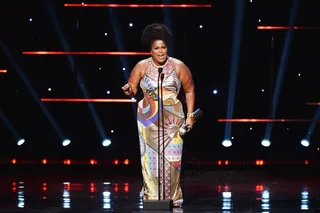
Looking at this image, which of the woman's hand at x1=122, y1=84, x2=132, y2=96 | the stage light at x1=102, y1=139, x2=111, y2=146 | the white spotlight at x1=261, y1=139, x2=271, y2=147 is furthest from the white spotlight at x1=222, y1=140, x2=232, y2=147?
the woman's hand at x1=122, y1=84, x2=132, y2=96

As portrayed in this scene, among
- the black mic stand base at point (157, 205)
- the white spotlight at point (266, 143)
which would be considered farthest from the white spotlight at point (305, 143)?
the black mic stand base at point (157, 205)

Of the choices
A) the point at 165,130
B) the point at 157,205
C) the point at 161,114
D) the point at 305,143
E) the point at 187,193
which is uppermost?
the point at 305,143

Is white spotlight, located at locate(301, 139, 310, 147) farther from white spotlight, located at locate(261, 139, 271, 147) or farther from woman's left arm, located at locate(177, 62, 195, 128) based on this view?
woman's left arm, located at locate(177, 62, 195, 128)

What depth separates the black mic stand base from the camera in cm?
523

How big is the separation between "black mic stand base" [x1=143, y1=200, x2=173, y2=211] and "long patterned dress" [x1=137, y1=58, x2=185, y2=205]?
0.97 ft

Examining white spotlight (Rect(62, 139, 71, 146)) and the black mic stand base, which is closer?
the black mic stand base

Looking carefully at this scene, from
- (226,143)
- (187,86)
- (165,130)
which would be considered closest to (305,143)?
(226,143)

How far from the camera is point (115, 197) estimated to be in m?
6.56

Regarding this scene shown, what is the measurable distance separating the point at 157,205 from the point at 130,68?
235 inches

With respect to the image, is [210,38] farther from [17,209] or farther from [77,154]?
[17,209]

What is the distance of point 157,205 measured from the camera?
17.2 feet

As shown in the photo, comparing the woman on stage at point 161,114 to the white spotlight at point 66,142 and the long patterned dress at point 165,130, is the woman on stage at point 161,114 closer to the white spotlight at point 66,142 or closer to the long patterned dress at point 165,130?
the long patterned dress at point 165,130

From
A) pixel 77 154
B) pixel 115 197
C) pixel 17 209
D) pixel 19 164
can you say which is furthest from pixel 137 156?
pixel 17 209

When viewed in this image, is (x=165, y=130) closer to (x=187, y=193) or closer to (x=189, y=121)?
(x=189, y=121)
